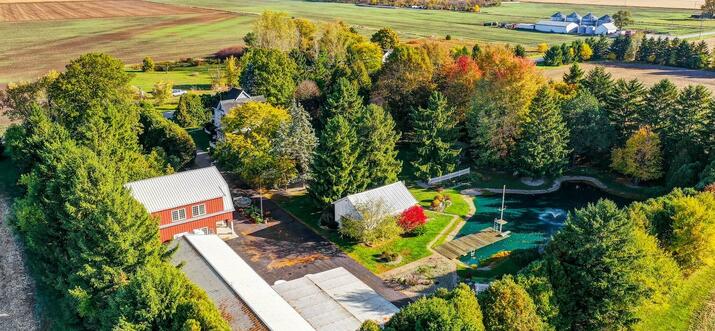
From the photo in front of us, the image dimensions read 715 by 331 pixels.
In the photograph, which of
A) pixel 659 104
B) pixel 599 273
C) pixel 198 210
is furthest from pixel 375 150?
pixel 659 104

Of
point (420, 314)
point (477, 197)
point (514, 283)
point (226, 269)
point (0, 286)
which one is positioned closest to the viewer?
point (420, 314)

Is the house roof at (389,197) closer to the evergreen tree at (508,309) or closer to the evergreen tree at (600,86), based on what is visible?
the evergreen tree at (508,309)

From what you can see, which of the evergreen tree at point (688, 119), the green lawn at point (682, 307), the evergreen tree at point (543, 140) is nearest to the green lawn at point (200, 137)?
the evergreen tree at point (543, 140)

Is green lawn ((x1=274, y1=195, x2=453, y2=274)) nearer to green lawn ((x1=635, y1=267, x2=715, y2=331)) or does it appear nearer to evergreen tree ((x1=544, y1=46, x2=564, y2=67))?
green lawn ((x1=635, y1=267, x2=715, y2=331))

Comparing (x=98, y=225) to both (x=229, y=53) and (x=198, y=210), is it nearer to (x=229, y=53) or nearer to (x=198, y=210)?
(x=198, y=210)

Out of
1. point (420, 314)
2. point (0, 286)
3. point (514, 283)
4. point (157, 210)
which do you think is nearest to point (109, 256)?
point (157, 210)

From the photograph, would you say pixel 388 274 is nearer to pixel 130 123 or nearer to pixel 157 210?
pixel 157 210
